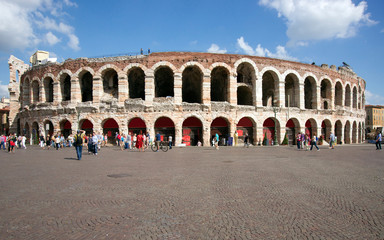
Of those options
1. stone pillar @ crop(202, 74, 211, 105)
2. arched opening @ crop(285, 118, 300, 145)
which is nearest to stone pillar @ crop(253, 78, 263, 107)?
arched opening @ crop(285, 118, 300, 145)

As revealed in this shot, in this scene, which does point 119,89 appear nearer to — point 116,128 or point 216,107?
Answer: point 116,128

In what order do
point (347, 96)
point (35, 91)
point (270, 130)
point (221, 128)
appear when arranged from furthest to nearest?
1. point (347, 96)
2. point (35, 91)
3. point (270, 130)
4. point (221, 128)

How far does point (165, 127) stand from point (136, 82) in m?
7.36

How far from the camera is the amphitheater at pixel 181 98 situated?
2334cm

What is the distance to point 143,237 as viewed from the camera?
354 centimetres

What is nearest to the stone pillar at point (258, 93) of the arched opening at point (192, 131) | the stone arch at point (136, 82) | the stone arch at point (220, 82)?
the stone arch at point (220, 82)

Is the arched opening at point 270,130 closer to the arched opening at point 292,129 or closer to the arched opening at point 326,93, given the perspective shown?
the arched opening at point 292,129

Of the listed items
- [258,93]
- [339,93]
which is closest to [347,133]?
[339,93]

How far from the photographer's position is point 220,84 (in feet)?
90.3

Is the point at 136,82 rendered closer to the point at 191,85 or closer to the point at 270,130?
the point at 191,85

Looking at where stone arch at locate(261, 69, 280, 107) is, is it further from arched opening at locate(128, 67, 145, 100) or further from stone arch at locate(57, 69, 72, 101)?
stone arch at locate(57, 69, 72, 101)

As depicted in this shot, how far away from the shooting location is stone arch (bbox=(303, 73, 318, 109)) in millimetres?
28078

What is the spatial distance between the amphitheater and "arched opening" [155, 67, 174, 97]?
0.39ft

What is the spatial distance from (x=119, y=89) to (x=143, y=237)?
21.9 m
